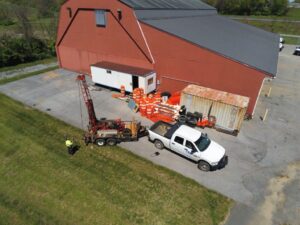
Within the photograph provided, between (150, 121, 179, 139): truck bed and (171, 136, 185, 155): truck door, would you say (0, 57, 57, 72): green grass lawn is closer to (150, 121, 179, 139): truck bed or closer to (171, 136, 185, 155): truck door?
(150, 121, 179, 139): truck bed

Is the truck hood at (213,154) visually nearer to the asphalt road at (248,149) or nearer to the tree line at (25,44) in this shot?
the asphalt road at (248,149)

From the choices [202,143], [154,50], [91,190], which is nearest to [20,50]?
[154,50]

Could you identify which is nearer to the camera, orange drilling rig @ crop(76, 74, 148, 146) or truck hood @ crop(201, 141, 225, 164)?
truck hood @ crop(201, 141, 225, 164)

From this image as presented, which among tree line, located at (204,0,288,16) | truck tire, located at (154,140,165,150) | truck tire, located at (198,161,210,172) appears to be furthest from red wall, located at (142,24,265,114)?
tree line, located at (204,0,288,16)

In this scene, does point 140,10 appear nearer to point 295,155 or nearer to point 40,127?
point 40,127

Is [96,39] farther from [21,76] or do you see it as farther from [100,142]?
[100,142]

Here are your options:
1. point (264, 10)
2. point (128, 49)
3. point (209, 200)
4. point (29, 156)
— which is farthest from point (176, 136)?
point (264, 10)
